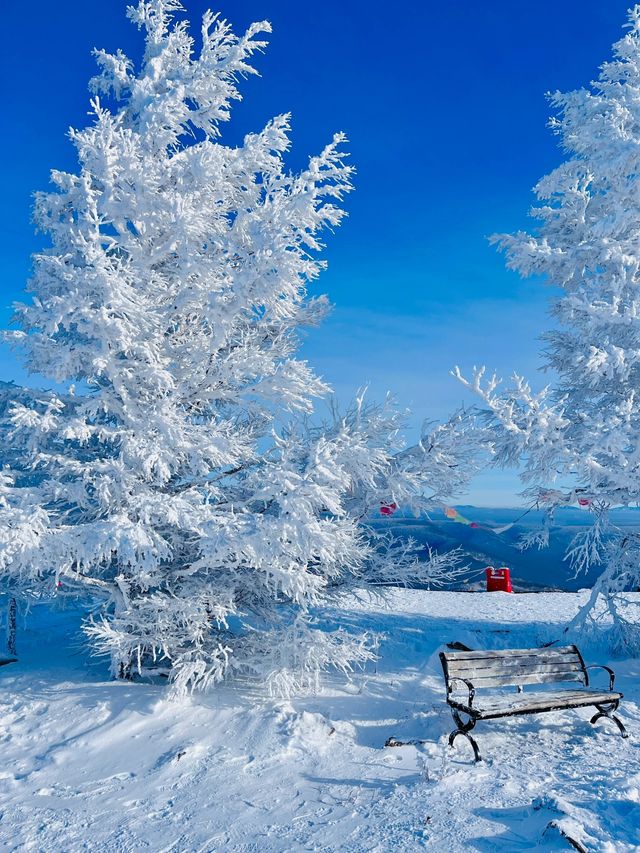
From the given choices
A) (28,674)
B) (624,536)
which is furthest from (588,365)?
(28,674)

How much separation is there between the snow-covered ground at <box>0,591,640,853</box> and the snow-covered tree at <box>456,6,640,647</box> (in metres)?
2.73

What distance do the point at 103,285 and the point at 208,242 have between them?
227 cm

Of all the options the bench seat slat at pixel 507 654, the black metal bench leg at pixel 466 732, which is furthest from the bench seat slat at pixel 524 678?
the black metal bench leg at pixel 466 732

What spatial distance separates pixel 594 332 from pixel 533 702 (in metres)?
5.46

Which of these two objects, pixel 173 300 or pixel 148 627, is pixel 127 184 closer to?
pixel 173 300

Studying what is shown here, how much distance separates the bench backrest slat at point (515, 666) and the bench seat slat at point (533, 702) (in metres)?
0.31

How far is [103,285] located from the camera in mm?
7059

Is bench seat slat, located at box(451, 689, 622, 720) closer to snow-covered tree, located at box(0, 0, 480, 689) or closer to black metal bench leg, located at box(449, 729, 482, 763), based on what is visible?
black metal bench leg, located at box(449, 729, 482, 763)

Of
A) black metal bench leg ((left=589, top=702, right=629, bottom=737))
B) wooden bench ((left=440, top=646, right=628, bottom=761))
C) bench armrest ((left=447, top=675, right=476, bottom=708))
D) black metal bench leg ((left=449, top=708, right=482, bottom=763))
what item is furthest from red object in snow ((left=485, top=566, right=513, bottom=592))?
black metal bench leg ((left=449, top=708, right=482, bottom=763))

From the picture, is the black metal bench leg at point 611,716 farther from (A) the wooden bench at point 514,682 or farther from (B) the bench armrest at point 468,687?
(B) the bench armrest at point 468,687

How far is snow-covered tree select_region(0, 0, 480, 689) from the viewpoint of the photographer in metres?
6.98

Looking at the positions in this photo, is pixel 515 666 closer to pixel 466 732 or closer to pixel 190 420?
pixel 466 732

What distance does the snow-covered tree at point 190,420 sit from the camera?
6.98m

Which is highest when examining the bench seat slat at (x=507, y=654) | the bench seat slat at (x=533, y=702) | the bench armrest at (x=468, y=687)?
the bench seat slat at (x=507, y=654)
